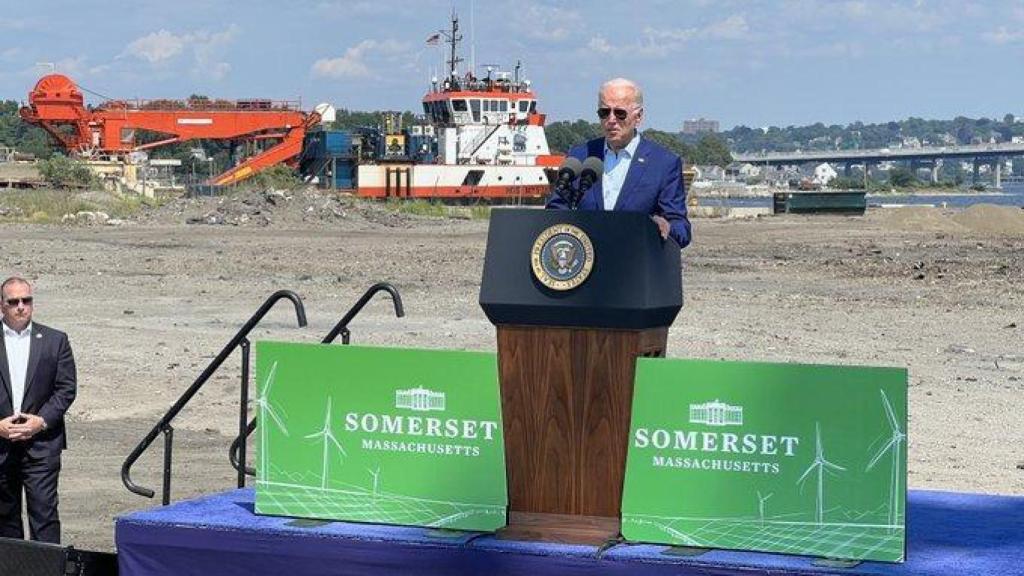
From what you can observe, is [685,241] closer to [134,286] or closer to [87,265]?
[134,286]

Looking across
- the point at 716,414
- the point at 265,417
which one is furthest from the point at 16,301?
the point at 716,414

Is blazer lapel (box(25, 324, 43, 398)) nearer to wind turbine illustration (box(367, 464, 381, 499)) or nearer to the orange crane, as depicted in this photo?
wind turbine illustration (box(367, 464, 381, 499))

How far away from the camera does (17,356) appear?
10000 mm

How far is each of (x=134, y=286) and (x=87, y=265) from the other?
487 centimetres

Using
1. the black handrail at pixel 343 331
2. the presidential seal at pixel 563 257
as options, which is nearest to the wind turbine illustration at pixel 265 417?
the black handrail at pixel 343 331

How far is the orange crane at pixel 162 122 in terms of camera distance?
243 ft

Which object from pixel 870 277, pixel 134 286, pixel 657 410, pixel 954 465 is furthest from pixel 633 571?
pixel 870 277

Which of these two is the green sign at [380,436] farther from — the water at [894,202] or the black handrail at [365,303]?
the water at [894,202]

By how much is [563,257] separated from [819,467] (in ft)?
4.29

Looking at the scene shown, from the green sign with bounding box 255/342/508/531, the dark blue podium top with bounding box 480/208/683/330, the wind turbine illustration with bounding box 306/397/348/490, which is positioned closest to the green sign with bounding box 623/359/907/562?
the dark blue podium top with bounding box 480/208/683/330

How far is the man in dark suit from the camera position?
9883mm

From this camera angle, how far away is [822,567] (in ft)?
22.7

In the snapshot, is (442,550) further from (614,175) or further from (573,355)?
(614,175)

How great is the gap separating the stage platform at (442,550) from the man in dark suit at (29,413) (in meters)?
1.59
